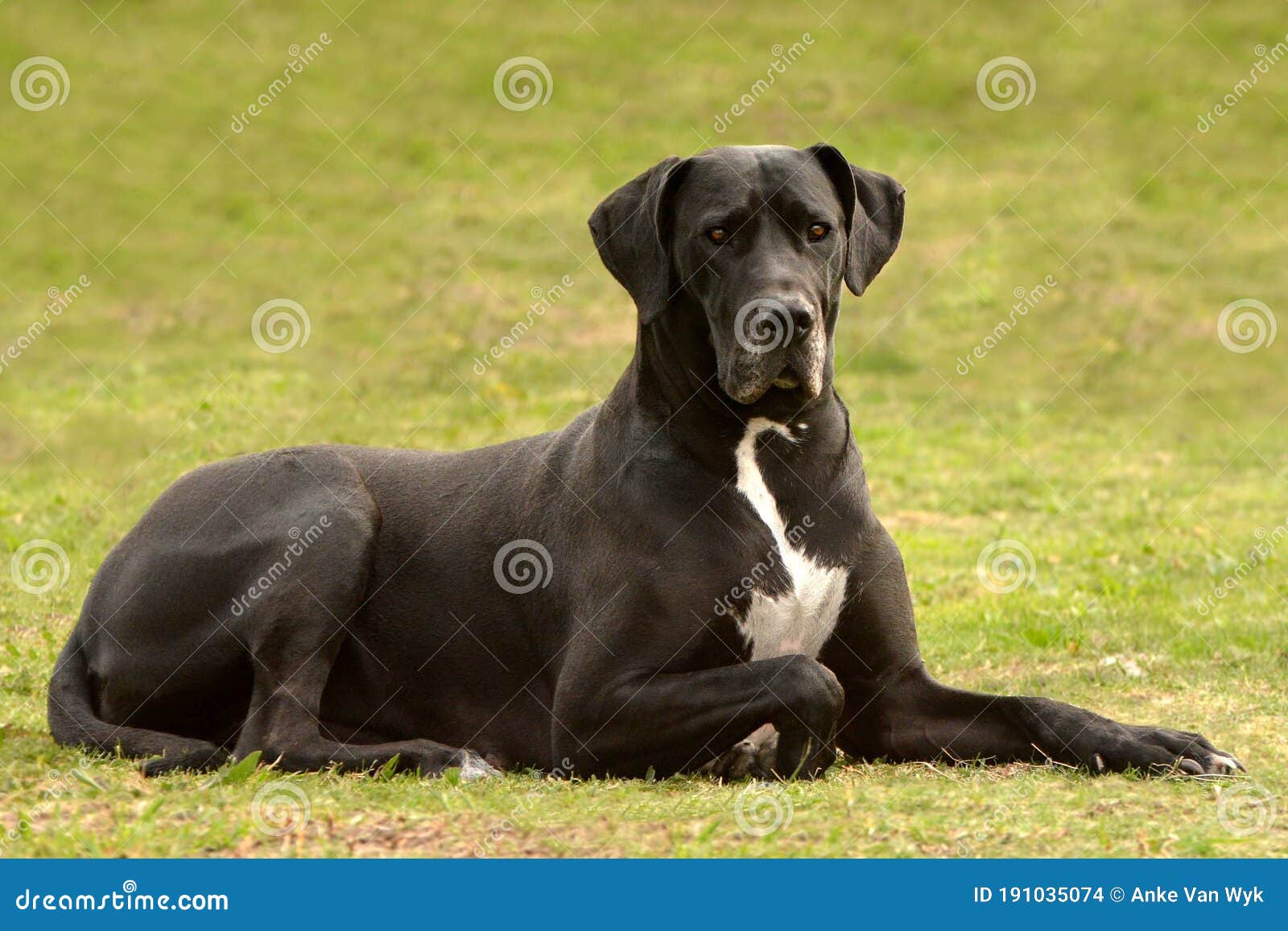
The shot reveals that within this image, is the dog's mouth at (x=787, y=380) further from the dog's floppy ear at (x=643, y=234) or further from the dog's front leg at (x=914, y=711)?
the dog's front leg at (x=914, y=711)

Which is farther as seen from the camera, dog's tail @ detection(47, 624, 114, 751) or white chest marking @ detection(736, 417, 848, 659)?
dog's tail @ detection(47, 624, 114, 751)

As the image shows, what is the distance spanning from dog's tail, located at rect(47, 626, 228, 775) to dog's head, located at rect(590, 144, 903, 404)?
2.04 meters

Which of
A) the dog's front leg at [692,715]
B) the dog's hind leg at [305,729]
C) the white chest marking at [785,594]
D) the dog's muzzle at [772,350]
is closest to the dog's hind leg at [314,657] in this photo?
the dog's hind leg at [305,729]

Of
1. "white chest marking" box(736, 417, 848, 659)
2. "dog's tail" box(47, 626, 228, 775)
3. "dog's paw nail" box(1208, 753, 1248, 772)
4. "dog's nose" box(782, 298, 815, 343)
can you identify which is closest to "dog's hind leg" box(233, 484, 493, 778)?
"dog's tail" box(47, 626, 228, 775)

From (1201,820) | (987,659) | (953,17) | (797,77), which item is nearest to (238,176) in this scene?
(797,77)

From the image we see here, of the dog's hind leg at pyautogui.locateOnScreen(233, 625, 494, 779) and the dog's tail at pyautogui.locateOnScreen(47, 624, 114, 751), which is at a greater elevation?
the dog's hind leg at pyautogui.locateOnScreen(233, 625, 494, 779)

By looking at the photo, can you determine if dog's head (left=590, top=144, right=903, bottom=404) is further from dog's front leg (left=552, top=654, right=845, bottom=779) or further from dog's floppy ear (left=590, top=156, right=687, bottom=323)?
dog's front leg (left=552, top=654, right=845, bottom=779)

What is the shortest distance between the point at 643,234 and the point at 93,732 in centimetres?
252

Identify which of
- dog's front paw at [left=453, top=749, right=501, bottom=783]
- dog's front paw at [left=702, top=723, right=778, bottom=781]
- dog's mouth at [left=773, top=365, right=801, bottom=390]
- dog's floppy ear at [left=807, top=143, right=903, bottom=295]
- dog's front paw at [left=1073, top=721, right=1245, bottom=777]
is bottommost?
dog's front paw at [left=453, top=749, right=501, bottom=783]

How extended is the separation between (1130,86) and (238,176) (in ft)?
38.2

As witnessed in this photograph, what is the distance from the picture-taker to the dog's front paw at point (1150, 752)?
16.3 feet

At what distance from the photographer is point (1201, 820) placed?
4.42 m

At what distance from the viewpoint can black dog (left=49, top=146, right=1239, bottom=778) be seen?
5.00 metres

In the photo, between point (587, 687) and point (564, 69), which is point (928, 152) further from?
point (587, 687)
